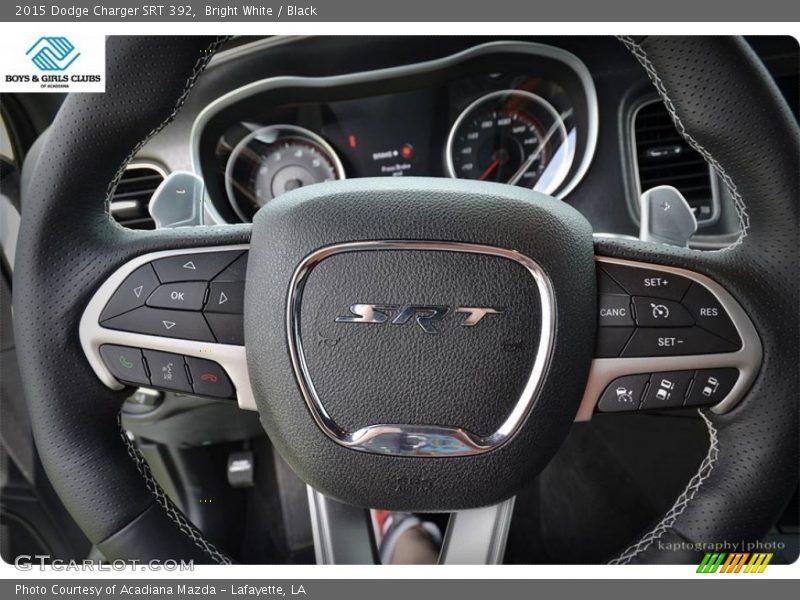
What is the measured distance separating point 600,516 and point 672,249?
0.74m

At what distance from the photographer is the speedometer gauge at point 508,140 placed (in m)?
1.03

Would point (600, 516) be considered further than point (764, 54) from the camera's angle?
Yes

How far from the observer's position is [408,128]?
105 cm

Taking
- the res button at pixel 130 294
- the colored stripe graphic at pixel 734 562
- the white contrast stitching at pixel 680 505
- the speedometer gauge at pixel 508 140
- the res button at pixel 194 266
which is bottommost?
the colored stripe graphic at pixel 734 562

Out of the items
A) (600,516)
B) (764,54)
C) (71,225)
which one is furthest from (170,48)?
(600,516)

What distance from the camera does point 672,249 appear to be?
1.81ft

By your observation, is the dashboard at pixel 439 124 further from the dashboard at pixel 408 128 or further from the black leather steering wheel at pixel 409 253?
the black leather steering wheel at pixel 409 253

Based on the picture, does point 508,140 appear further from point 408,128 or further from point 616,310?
point 616,310

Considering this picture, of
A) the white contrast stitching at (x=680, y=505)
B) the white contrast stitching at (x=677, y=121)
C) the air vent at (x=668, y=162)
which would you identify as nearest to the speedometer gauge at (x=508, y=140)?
the air vent at (x=668, y=162)

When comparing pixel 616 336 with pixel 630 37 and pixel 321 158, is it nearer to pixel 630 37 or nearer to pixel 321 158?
pixel 630 37

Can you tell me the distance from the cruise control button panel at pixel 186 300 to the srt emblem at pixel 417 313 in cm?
13

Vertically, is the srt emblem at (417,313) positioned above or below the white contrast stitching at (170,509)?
above

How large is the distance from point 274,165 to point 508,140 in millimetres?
431
